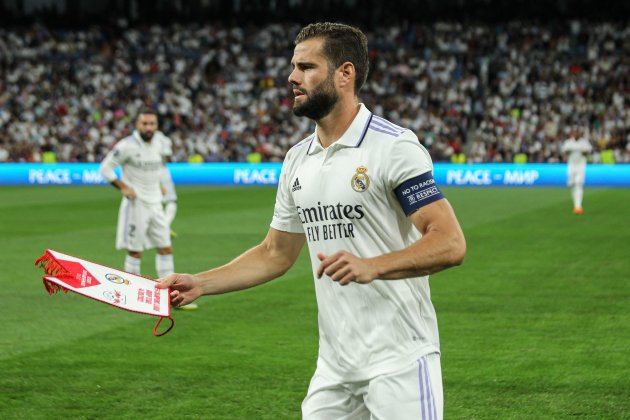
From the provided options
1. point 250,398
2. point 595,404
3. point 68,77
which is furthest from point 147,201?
point 68,77

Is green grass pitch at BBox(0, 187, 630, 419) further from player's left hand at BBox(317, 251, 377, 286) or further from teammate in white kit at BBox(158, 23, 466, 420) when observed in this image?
player's left hand at BBox(317, 251, 377, 286)

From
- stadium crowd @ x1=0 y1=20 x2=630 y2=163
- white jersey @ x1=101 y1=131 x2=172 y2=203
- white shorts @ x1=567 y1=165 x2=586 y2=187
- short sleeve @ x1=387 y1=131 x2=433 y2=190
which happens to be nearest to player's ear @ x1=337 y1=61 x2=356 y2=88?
short sleeve @ x1=387 y1=131 x2=433 y2=190

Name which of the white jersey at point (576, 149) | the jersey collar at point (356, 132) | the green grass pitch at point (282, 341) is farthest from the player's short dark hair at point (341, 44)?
the white jersey at point (576, 149)

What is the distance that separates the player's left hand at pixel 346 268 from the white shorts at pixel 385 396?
0.53m

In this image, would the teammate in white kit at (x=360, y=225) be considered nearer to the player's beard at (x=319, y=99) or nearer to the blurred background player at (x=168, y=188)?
the player's beard at (x=319, y=99)

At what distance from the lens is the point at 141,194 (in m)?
12.7

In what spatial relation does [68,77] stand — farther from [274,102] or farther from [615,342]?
[615,342]

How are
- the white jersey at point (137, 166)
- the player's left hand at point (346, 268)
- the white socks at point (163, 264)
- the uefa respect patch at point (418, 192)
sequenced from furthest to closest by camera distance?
the white jersey at point (137, 166)
the white socks at point (163, 264)
the uefa respect patch at point (418, 192)
the player's left hand at point (346, 268)

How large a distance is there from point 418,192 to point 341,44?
2.07 ft

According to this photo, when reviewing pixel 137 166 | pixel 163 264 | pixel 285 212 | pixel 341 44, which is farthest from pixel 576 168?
pixel 341 44

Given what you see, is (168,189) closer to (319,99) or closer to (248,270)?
(248,270)

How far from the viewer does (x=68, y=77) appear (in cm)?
4481

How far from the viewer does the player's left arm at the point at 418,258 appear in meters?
3.36

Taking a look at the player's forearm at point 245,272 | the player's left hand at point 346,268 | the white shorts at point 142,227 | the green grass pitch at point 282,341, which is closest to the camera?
the player's left hand at point 346,268
